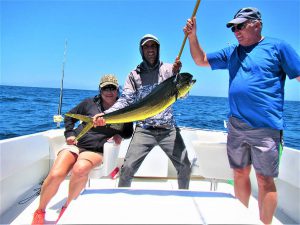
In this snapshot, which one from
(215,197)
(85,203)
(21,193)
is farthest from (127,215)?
(21,193)

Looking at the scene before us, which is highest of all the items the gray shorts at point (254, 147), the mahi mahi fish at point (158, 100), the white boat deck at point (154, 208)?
the mahi mahi fish at point (158, 100)

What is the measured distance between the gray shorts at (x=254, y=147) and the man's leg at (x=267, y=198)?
73mm

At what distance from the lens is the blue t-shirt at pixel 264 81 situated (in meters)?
2.31

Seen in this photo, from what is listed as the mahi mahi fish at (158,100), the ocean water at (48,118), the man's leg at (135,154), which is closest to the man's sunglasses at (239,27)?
the mahi mahi fish at (158,100)

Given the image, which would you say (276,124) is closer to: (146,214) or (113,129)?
(146,214)

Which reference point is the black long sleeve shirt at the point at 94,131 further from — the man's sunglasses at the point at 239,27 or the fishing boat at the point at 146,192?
the man's sunglasses at the point at 239,27

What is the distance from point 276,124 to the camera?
2305 millimetres

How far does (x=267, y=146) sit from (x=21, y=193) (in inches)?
115

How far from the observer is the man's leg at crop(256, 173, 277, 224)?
2277mm

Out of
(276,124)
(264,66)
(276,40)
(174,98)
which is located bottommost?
(276,124)

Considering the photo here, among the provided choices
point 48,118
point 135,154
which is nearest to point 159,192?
point 135,154

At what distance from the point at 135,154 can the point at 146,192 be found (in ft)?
4.51

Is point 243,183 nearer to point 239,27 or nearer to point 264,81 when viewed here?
point 264,81

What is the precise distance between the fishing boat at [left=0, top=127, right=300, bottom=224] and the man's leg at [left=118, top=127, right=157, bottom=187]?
1.11ft
